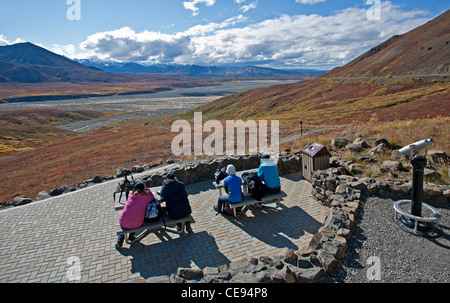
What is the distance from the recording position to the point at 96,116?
89938mm

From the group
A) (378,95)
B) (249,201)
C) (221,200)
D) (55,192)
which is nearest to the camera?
(249,201)

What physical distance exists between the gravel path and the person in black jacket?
129 inches

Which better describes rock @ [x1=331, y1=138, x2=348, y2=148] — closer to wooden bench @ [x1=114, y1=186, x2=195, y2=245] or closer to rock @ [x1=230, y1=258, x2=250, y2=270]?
wooden bench @ [x1=114, y1=186, x2=195, y2=245]

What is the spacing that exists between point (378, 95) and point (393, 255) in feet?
154

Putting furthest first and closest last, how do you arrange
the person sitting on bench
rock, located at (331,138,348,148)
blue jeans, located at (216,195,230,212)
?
rock, located at (331,138,348,148)
blue jeans, located at (216,195,230,212)
the person sitting on bench

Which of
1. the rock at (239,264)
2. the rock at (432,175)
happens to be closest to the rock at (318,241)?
the rock at (239,264)

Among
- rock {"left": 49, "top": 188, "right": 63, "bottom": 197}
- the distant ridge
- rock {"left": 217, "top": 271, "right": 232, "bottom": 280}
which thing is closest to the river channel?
the distant ridge

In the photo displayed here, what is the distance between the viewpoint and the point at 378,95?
4369 centimetres

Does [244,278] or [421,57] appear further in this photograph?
[421,57]

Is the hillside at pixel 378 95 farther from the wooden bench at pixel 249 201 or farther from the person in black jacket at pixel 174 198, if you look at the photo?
the person in black jacket at pixel 174 198

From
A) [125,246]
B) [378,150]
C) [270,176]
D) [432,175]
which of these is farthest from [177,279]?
[378,150]

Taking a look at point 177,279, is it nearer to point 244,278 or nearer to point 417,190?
point 244,278

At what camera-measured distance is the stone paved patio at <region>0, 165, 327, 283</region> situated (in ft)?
17.2

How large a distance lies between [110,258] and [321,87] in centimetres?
6694
